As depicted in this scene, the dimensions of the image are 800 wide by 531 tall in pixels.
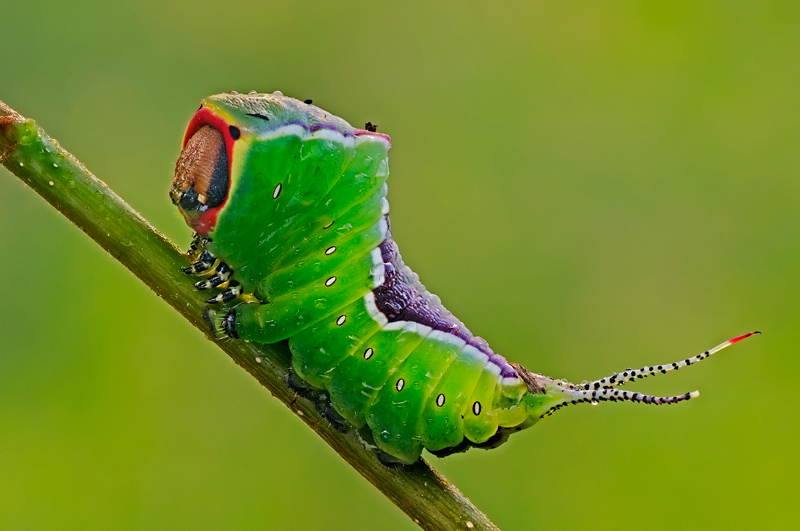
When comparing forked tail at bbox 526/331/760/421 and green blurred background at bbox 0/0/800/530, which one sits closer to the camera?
forked tail at bbox 526/331/760/421

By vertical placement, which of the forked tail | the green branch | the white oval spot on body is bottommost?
the green branch

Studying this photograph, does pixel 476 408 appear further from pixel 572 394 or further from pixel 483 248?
pixel 483 248

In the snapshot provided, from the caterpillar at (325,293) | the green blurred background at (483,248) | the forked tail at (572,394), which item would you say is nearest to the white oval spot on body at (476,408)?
the caterpillar at (325,293)

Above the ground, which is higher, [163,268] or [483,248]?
[483,248]

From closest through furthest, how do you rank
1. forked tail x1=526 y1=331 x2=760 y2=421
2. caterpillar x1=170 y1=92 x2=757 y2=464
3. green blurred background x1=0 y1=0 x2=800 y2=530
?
forked tail x1=526 y1=331 x2=760 y2=421
caterpillar x1=170 y1=92 x2=757 y2=464
green blurred background x1=0 y1=0 x2=800 y2=530

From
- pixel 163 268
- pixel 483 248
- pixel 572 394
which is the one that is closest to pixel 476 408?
pixel 572 394

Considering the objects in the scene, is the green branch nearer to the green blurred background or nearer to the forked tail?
the forked tail

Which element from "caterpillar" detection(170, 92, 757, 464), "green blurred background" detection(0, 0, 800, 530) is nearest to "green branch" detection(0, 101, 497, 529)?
"caterpillar" detection(170, 92, 757, 464)
